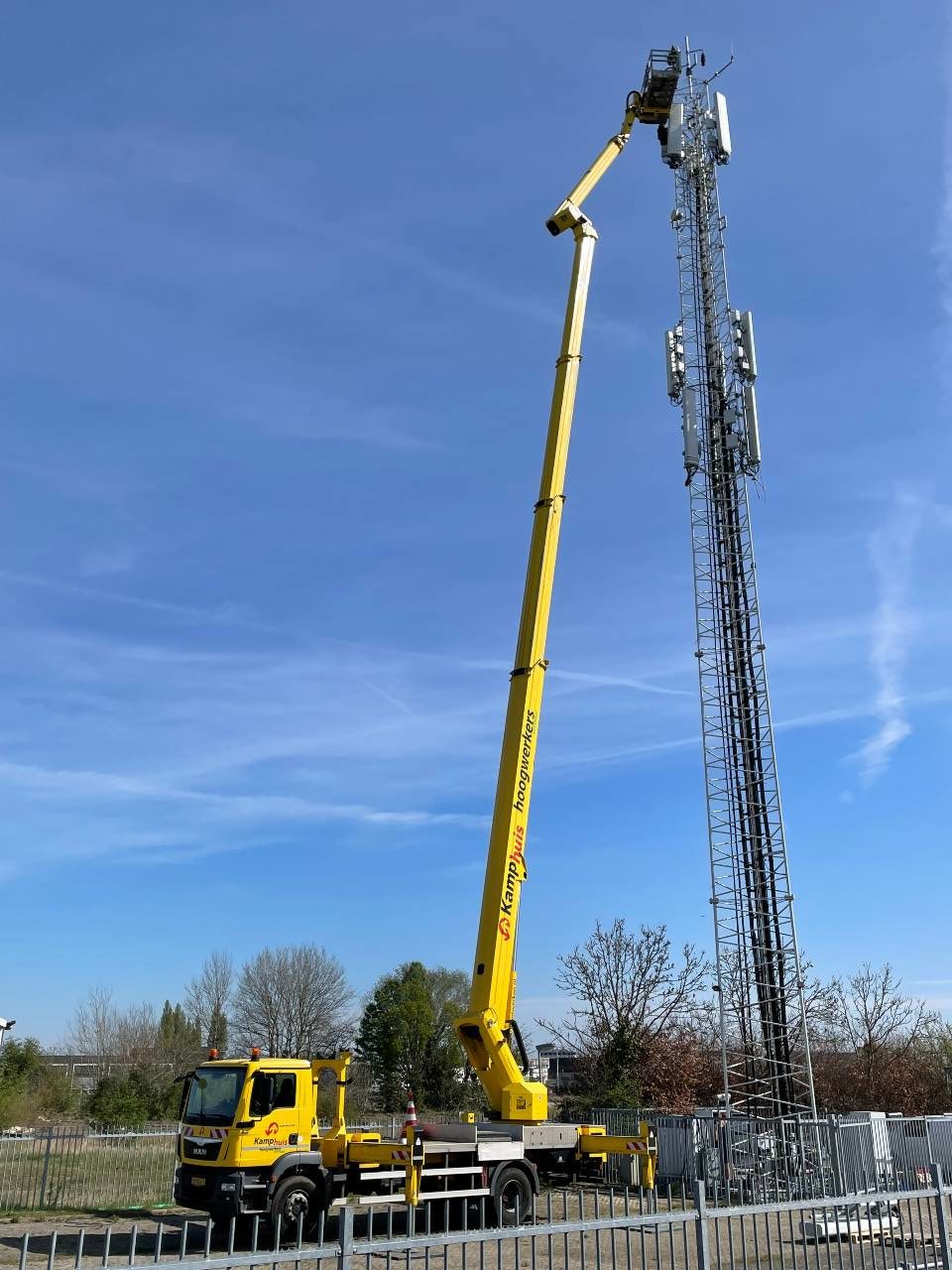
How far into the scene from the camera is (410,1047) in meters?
52.6

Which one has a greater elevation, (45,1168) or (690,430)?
(690,430)

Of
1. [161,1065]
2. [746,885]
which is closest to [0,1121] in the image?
[161,1065]

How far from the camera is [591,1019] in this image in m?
41.2

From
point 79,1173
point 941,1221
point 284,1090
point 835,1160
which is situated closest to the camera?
point 941,1221

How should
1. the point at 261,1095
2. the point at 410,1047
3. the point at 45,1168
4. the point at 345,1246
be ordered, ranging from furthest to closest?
the point at 410,1047
the point at 45,1168
the point at 261,1095
the point at 345,1246

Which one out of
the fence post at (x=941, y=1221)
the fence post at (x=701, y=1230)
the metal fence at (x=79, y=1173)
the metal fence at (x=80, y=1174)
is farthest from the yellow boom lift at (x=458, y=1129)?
the fence post at (x=701, y=1230)

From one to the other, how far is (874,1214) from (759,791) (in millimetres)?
10429

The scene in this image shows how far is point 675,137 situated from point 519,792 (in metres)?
21.2

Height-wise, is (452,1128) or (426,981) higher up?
(426,981)

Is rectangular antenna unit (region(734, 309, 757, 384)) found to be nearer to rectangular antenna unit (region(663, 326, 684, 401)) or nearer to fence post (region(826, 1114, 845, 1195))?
rectangular antenna unit (region(663, 326, 684, 401))

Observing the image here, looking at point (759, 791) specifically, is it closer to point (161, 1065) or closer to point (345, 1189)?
point (345, 1189)

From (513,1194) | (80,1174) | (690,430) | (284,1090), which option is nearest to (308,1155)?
(284,1090)

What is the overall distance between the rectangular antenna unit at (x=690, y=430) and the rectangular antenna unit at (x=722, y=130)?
24.4ft

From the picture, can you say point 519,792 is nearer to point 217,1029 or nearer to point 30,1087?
point 30,1087
